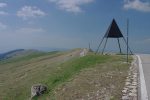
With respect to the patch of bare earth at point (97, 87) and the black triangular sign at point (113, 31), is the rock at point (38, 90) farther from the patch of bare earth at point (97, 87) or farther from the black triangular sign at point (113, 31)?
the black triangular sign at point (113, 31)

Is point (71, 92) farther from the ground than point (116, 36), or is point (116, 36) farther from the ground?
point (116, 36)

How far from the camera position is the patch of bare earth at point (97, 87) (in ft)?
56.3

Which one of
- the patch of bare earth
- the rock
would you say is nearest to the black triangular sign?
the patch of bare earth

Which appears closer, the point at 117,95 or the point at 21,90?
the point at 117,95

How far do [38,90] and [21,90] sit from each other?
13.9 metres

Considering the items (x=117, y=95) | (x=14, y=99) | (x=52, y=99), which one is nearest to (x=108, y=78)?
(x=52, y=99)

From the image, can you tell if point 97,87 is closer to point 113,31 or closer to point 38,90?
point 38,90

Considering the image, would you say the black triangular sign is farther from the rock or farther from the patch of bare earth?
the rock

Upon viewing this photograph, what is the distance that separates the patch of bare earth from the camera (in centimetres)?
1717

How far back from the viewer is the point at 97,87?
1916 centimetres

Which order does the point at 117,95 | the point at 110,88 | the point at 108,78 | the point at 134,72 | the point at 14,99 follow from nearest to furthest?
1. the point at 117,95
2. the point at 110,88
3. the point at 108,78
4. the point at 134,72
5. the point at 14,99

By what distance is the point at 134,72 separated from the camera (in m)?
23.4

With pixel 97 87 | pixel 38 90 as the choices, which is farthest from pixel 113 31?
pixel 97 87

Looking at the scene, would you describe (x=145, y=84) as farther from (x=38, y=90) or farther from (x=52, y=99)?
(x=38, y=90)
